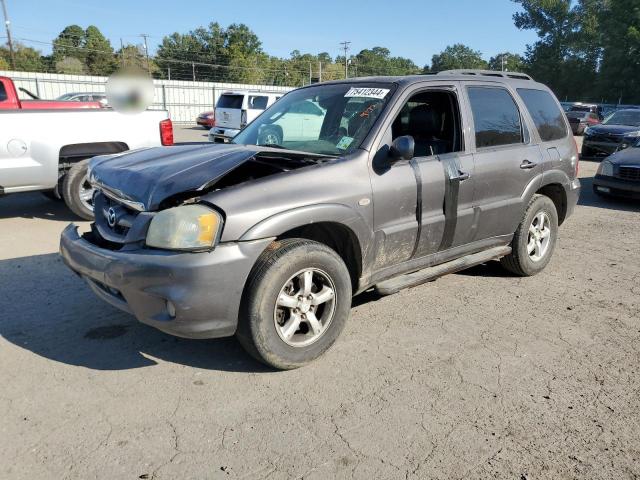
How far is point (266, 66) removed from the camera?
228 feet

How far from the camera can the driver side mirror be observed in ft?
11.5

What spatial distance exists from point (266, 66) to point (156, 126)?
65745 millimetres

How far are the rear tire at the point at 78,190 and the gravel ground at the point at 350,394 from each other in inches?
A: 92.5

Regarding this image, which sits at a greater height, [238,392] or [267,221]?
[267,221]

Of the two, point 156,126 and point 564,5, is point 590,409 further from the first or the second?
point 564,5

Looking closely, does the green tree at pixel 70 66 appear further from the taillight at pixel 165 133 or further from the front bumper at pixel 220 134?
the taillight at pixel 165 133

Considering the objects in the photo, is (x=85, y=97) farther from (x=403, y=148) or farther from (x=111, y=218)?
(x=403, y=148)

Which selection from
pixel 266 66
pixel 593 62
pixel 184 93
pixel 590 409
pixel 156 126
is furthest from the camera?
pixel 266 66

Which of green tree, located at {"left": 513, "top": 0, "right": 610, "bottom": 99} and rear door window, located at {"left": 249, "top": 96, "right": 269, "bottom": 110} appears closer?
rear door window, located at {"left": 249, "top": 96, "right": 269, "bottom": 110}

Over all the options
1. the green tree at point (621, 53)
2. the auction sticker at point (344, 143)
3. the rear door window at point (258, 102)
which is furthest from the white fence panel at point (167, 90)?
the green tree at point (621, 53)

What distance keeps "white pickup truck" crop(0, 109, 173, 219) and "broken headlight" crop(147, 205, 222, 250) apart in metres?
4.53

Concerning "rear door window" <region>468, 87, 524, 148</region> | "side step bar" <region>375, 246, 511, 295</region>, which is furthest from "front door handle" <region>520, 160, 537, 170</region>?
"side step bar" <region>375, 246, 511, 295</region>

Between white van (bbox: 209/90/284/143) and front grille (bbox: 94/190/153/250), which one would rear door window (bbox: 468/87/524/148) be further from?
white van (bbox: 209/90/284/143)

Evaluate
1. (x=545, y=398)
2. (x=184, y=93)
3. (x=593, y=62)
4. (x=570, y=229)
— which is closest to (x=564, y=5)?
(x=593, y=62)
